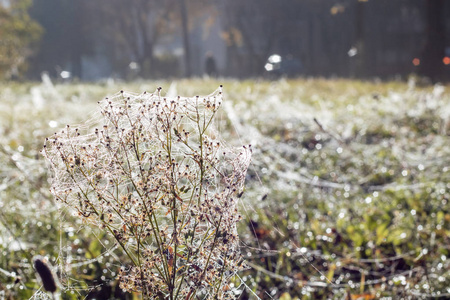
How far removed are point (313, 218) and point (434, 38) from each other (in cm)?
1814

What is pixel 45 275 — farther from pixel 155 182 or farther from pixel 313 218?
pixel 313 218

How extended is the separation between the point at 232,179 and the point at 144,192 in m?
0.27

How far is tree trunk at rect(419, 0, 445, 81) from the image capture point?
18797mm

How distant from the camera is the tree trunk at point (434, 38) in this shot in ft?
61.7

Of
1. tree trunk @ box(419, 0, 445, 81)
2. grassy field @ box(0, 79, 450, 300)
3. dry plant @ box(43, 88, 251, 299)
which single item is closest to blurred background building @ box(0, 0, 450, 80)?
tree trunk @ box(419, 0, 445, 81)

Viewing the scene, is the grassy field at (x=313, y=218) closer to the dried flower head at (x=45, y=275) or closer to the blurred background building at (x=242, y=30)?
the dried flower head at (x=45, y=275)

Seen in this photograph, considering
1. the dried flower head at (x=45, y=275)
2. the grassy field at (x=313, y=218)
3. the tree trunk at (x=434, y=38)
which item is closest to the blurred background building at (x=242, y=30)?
the tree trunk at (x=434, y=38)

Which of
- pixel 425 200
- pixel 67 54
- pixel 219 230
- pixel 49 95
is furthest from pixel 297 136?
pixel 67 54

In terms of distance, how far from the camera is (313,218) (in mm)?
3420

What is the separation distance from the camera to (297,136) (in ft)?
18.4

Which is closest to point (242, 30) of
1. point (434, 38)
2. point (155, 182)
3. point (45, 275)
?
point (434, 38)

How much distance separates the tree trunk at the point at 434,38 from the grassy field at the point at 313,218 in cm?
1420

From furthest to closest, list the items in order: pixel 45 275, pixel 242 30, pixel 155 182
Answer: pixel 242 30 < pixel 155 182 < pixel 45 275

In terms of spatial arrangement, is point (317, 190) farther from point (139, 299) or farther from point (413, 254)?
point (139, 299)
